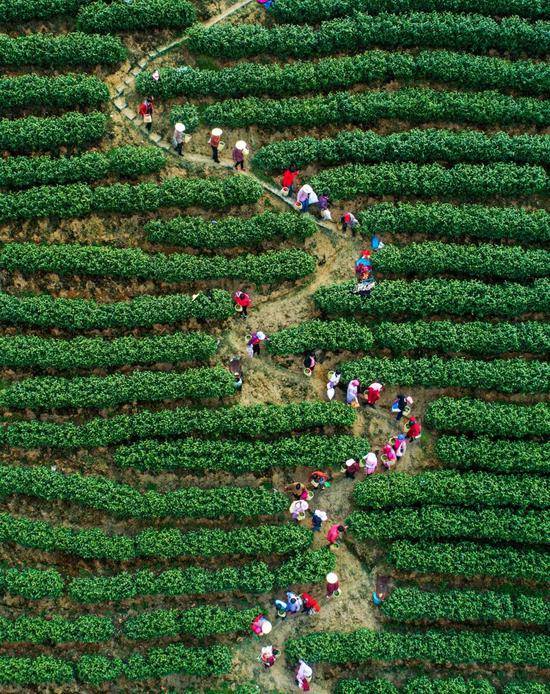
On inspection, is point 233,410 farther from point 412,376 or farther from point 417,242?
point 417,242

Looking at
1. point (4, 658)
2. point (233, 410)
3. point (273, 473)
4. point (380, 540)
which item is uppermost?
point (233, 410)

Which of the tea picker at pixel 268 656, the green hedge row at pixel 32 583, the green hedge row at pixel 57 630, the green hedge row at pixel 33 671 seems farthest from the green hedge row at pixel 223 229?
the green hedge row at pixel 33 671

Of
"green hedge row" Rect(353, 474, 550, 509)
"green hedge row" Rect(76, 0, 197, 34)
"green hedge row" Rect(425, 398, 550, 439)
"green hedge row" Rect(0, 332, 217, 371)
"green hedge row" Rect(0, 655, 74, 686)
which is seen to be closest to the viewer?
"green hedge row" Rect(0, 655, 74, 686)

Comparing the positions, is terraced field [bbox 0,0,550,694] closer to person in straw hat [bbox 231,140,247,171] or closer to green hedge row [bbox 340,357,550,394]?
green hedge row [bbox 340,357,550,394]

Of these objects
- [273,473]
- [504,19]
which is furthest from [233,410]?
[504,19]

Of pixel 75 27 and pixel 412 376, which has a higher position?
pixel 75 27

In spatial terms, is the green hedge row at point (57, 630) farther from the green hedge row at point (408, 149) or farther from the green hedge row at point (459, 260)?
the green hedge row at point (408, 149)

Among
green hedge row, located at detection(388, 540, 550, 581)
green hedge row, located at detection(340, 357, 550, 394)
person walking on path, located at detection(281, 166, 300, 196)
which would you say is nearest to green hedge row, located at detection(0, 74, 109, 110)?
person walking on path, located at detection(281, 166, 300, 196)
